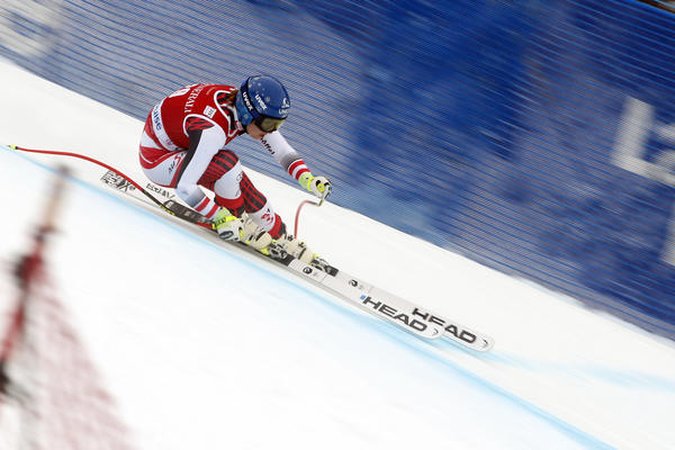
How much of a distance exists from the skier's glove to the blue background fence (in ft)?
3.56

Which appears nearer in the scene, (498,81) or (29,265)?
(29,265)

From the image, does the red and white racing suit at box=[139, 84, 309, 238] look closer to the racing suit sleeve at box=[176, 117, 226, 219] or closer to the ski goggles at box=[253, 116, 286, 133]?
the racing suit sleeve at box=[176, 117, 226, 219]

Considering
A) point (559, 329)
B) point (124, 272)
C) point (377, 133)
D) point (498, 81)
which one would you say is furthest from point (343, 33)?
point (124, 272)

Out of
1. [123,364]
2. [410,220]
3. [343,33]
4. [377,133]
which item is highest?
[343,33]

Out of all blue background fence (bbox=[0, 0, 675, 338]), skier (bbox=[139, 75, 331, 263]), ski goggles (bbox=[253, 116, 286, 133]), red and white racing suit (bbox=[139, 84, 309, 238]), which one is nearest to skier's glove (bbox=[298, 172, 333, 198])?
skier (bbox=[139, 75, 331, 263])

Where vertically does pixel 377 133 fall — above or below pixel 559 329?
above

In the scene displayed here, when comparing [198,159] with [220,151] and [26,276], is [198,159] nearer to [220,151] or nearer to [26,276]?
[220,151]

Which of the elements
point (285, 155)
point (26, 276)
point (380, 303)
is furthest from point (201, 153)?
point (26, 276)

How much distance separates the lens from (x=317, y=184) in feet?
16.7

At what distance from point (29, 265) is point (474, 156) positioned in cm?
350

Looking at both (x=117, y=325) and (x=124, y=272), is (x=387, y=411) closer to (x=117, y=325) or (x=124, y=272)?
(x=117, y=325)

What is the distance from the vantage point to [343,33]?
600 centimetres

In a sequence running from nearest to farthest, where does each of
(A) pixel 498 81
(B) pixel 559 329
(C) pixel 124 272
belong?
(C) pixel 124 272
(B) pixel 559 329
(A) pixel 498 81

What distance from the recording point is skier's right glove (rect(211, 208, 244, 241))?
178 inches
